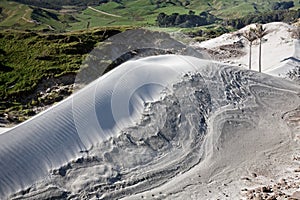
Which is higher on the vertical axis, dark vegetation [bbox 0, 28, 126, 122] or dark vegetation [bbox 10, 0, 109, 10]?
dark vegetation [bbox 0, 28, 126, 122]

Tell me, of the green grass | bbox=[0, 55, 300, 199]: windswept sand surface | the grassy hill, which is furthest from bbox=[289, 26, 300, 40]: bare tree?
the grassy hill

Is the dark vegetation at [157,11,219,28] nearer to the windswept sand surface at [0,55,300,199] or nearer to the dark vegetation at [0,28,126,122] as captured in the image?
the dark vegetation at [0,28,126,122]

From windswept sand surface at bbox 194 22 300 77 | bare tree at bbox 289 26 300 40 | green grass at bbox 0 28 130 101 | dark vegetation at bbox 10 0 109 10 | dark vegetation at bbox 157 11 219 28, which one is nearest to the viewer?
green grass at bbox 0 28 130 101

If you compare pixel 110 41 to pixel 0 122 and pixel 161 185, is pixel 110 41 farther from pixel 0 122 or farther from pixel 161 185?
pixel 161 185

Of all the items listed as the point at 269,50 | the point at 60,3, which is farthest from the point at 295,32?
the point at 60,3

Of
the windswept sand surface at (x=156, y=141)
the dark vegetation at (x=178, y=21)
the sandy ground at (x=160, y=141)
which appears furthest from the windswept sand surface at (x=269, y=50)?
the dark vegetation at (x=178, y=21)

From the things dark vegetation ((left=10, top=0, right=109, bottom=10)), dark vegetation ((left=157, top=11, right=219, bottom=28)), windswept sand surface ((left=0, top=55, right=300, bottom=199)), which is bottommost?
dark vegetation ((left=157, top=11, right=219, bottom=28))

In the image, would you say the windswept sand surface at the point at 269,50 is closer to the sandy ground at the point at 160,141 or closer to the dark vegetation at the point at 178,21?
the sandy ground at the point at 160,141
